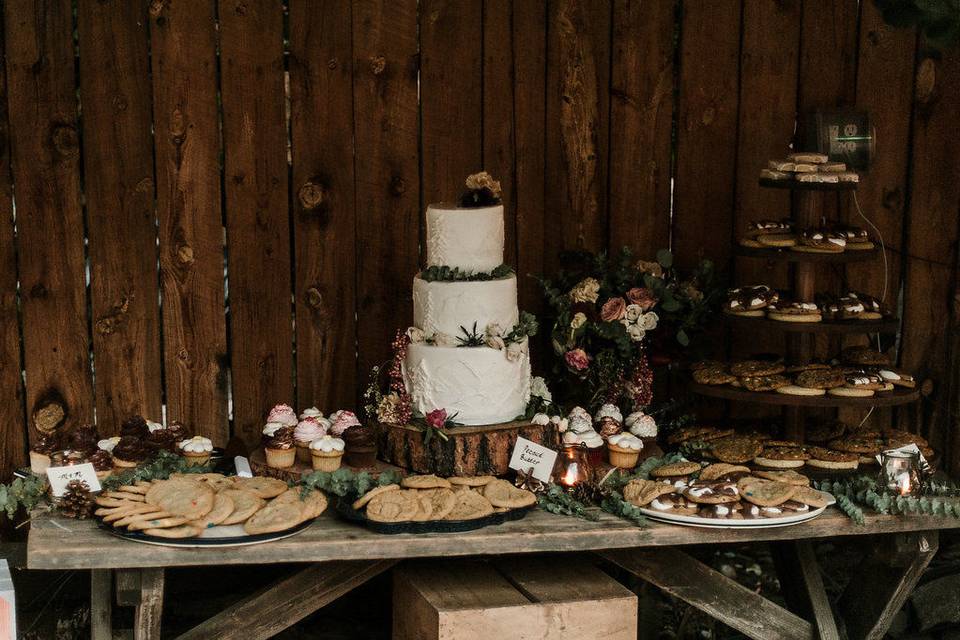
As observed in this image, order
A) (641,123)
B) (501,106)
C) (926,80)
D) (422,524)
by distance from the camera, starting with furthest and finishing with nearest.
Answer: (926,80) → (641,123) → (501,106) → (422,524)

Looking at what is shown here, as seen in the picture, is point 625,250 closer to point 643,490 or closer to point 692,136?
point 692,136

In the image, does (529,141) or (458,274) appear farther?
(529,141)

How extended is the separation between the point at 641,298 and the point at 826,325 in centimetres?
64

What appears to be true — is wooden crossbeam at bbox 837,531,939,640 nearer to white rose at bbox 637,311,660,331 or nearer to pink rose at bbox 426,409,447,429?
white rose at bbox 637,311,660,331

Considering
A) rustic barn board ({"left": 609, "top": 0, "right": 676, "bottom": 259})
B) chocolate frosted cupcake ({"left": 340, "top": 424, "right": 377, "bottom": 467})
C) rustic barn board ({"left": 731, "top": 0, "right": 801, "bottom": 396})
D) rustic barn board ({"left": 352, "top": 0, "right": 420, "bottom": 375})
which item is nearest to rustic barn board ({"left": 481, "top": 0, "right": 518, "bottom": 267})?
rustic barn board ({"left": 352, "top": 0, "right": 420, "bottom": 375})

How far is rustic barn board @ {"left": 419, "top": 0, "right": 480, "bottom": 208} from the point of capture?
4699 mm

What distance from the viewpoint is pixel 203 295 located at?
4.66 meters

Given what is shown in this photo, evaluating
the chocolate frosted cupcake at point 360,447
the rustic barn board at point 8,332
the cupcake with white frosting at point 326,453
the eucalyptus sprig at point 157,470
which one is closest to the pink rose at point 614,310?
the chocolate frosted cupcake at point 360,447

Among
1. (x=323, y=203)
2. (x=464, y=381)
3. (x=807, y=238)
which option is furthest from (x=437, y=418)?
(x=807, y=238)

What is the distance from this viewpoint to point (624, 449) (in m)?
4.36

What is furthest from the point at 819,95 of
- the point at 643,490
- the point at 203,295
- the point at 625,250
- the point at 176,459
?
the point at 176,459

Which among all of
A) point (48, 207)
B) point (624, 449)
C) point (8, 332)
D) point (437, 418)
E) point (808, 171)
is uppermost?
point (808, 171)

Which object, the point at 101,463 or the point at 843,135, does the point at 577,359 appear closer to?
the point at 843,135

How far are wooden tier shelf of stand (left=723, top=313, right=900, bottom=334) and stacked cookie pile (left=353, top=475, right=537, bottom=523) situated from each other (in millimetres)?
951
